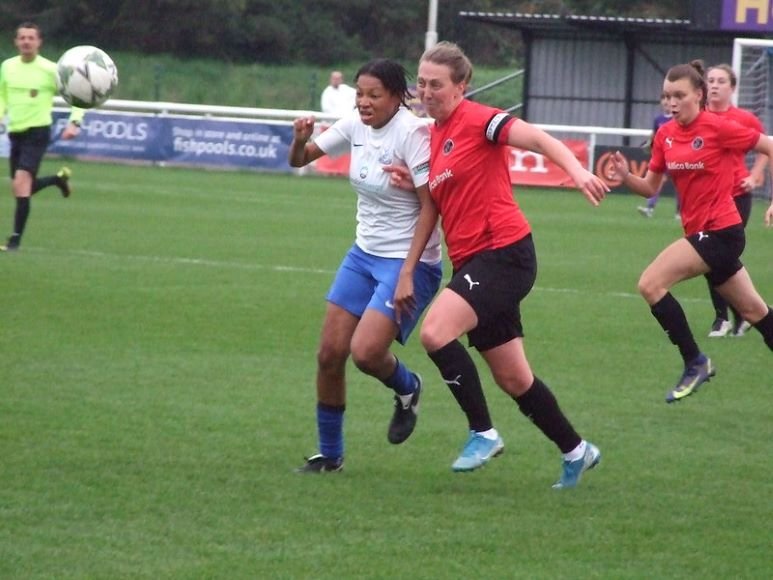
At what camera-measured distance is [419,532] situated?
5527 mm

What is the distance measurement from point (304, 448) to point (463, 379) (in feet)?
3.57

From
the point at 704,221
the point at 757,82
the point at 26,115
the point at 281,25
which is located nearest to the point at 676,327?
the point at 704,221

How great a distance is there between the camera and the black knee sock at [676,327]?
8.23 meters

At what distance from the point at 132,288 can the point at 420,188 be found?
6648 mm

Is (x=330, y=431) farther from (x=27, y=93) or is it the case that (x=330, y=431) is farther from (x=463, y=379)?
(x=27, y=93)

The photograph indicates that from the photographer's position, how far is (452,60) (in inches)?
240

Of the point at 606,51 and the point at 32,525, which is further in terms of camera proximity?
the point at 606,51

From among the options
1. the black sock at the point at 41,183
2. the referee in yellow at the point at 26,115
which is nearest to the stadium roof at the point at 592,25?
the black sock at the point at 41,183

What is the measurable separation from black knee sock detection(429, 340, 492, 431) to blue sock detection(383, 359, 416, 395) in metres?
0.43

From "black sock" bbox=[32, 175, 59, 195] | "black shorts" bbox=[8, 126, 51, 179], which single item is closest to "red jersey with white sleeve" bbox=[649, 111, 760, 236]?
"black shorts" bbox=[8, 126, 51, 179]

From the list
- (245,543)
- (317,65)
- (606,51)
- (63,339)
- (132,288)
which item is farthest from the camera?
(317,65)

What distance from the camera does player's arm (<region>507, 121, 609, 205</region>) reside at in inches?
226

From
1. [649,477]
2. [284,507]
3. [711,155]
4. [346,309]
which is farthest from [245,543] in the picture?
[711,155]

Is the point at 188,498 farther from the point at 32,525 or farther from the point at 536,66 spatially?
the point at 536,66
